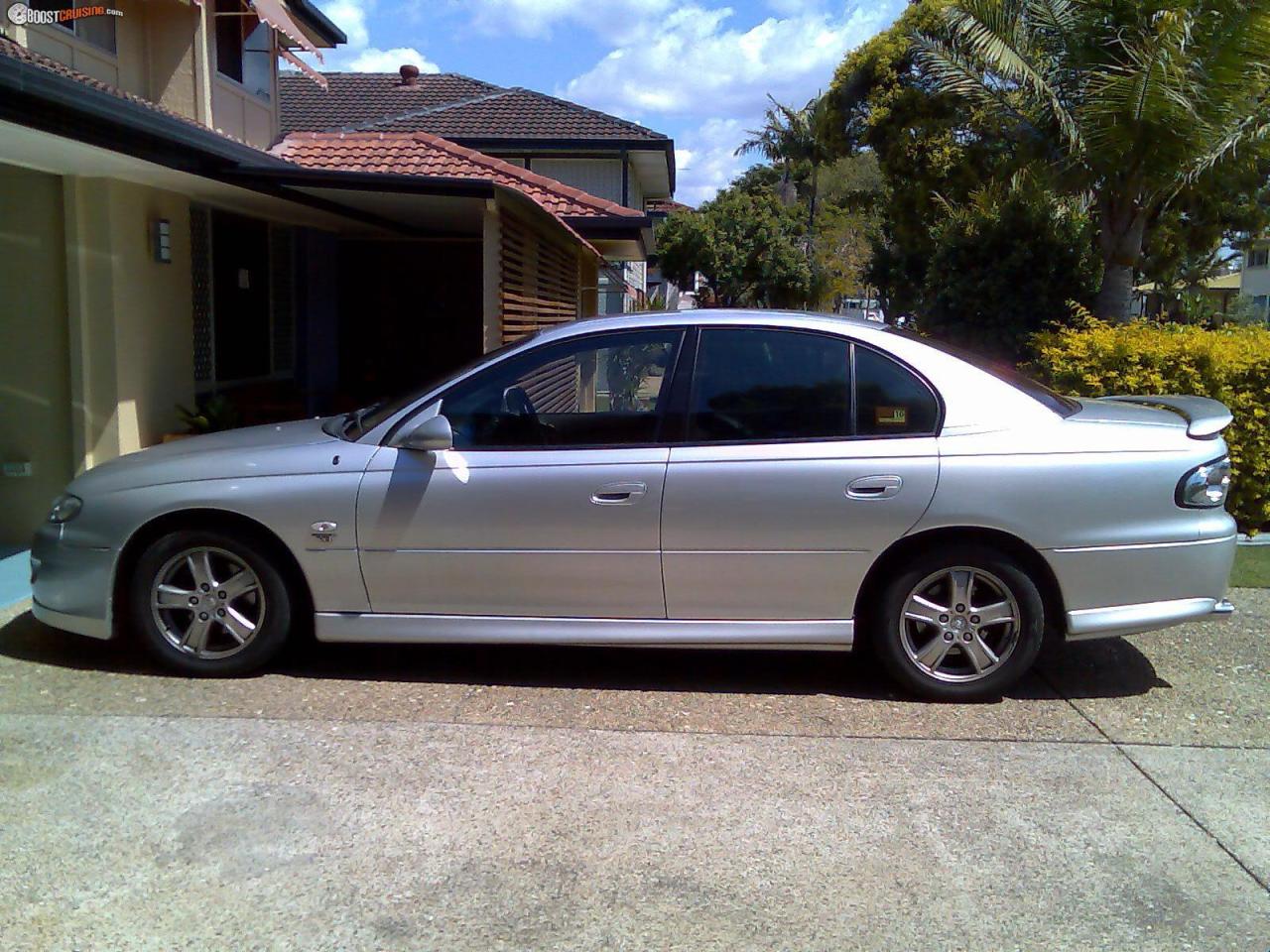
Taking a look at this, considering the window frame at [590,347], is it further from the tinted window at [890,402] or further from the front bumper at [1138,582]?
the front bumper at [1138,582]

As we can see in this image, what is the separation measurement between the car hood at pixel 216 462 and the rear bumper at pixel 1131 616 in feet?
11.1

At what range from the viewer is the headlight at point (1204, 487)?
5.14m

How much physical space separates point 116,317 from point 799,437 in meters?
5.21

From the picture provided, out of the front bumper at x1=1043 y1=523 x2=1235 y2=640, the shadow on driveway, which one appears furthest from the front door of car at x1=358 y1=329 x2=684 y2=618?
the front bumper at x1=1043 y1=523 x2=1235 y2=640

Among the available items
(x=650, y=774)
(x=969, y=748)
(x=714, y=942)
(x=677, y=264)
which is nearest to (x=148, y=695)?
(x=650, y=774)

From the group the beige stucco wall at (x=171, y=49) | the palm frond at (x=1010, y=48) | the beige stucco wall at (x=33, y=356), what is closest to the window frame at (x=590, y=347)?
the beige stucco wall at (x=33, y=356)

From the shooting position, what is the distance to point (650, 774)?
4.48m

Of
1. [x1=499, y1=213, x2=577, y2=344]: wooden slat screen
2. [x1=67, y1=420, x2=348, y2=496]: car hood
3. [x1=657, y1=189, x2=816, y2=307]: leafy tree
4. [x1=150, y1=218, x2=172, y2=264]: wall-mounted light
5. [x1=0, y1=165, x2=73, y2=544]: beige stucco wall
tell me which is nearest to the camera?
[x1=67, y1=420, x2=348, y2=496]: car hood

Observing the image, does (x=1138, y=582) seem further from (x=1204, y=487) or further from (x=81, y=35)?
(x=81, y=35)

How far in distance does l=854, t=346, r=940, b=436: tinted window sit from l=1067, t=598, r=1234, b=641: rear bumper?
106 cm

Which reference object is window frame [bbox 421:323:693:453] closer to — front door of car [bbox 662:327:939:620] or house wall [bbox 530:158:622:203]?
front door of car [bbox 662:327:939:620]

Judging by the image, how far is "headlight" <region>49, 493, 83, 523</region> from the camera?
5398mm

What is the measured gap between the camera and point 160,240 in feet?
28.5

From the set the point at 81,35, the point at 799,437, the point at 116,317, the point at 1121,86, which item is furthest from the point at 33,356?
the point at 1121,86
